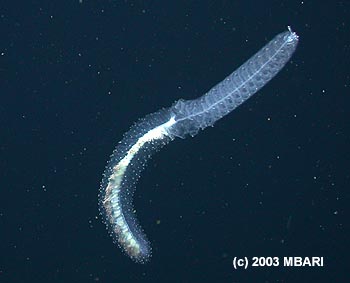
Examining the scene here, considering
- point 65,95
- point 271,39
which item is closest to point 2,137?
point 65,95

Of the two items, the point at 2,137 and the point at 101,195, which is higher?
the point at 2,137

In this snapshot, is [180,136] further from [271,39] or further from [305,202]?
[305,202]

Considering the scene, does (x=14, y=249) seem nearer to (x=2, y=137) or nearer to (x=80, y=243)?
(x=80, y=243)

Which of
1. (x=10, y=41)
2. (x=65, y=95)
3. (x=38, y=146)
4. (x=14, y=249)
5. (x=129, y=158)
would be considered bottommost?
(x=14, y=249)

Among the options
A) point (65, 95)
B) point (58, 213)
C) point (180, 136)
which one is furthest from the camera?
point (58, 213)

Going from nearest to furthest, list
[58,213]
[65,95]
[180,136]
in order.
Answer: [180,136]
[65,95]
[58,213]

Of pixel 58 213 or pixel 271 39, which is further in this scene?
pixel 58 213
